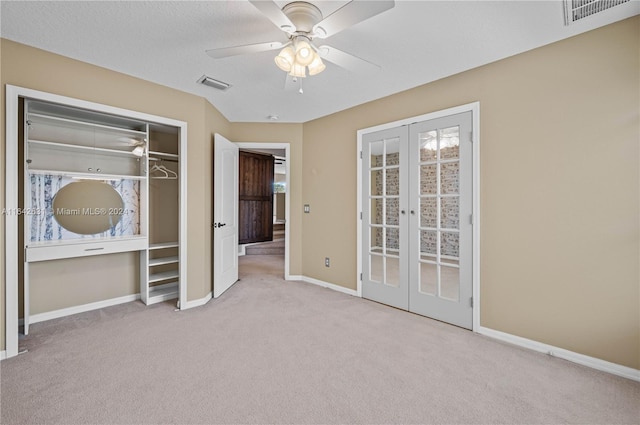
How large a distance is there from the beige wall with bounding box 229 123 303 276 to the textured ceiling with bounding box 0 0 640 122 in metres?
1.32

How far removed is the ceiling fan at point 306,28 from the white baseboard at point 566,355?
2531 millimetres

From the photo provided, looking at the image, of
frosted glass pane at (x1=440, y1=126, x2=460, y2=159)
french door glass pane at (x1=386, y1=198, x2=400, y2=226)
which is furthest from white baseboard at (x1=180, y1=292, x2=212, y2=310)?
frosted glass pane at (x1=440, y1=126, x2=460, y2=159)

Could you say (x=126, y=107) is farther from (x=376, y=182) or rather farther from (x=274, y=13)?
(x=376, y=182)

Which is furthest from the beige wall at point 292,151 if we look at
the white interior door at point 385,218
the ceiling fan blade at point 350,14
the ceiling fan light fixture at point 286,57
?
the ceiling fan blade at point 350,14

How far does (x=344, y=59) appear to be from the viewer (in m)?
2.02

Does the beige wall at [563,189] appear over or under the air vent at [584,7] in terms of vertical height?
under

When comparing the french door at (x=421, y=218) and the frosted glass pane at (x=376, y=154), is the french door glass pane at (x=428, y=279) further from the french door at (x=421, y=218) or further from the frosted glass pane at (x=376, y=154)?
the frosted glass pane at (x=376, y=154)

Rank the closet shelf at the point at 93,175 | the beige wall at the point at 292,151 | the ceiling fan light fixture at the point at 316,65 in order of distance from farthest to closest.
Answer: the beige wall at the point at 292,151, the closet shelf at the point at 93,175, the ceiling fan light fixture at the point at 316,65

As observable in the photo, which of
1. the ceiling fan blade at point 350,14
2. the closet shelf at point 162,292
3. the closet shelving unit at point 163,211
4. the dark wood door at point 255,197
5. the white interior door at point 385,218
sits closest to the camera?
the ceiling fan blade at point 350,14

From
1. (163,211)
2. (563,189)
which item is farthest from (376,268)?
(163,211)

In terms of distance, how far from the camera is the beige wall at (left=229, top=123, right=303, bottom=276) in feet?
14.4

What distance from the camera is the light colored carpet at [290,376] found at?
166 centimetres

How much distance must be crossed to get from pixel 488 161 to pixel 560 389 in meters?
1.81

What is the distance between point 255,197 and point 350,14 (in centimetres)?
491
